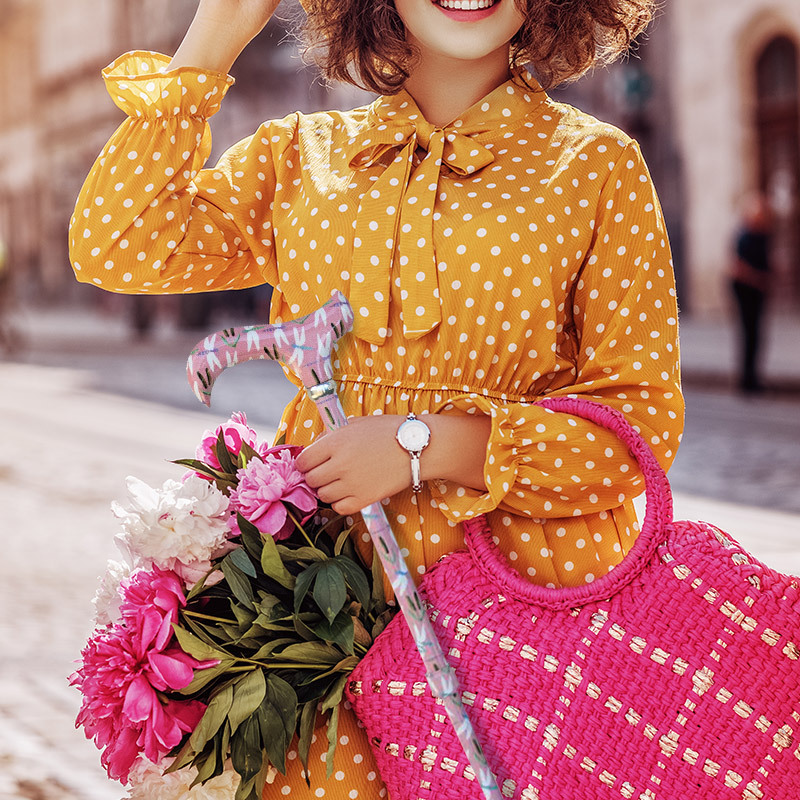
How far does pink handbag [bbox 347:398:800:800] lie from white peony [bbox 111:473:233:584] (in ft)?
0.82

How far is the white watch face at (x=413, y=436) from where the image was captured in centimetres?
164

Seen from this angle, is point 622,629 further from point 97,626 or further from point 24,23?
point 24,23

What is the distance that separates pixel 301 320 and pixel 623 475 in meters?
0.47

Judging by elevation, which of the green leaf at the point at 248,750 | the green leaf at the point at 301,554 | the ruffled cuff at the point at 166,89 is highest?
the ruffled cuff at the point at 166,89

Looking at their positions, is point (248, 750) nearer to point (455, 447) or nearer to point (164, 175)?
point (455, 447)

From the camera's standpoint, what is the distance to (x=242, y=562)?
1.61 metres

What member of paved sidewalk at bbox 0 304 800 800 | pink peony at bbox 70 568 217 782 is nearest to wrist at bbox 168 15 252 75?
pink peony at bbox 70 568 217 782

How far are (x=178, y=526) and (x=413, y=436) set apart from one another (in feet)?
1.07

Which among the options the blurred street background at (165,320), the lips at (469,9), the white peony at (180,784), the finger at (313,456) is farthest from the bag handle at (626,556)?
Result: the blurred street background at (165,320)

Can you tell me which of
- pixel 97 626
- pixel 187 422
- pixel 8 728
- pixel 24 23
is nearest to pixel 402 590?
pixel 97 626

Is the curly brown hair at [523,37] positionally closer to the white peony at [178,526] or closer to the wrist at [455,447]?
the wrist at [455,447]

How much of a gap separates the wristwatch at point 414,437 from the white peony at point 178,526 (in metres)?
0.25

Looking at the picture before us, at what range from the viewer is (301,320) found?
5.41 feet

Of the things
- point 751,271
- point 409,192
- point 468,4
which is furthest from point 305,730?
point 751,271
